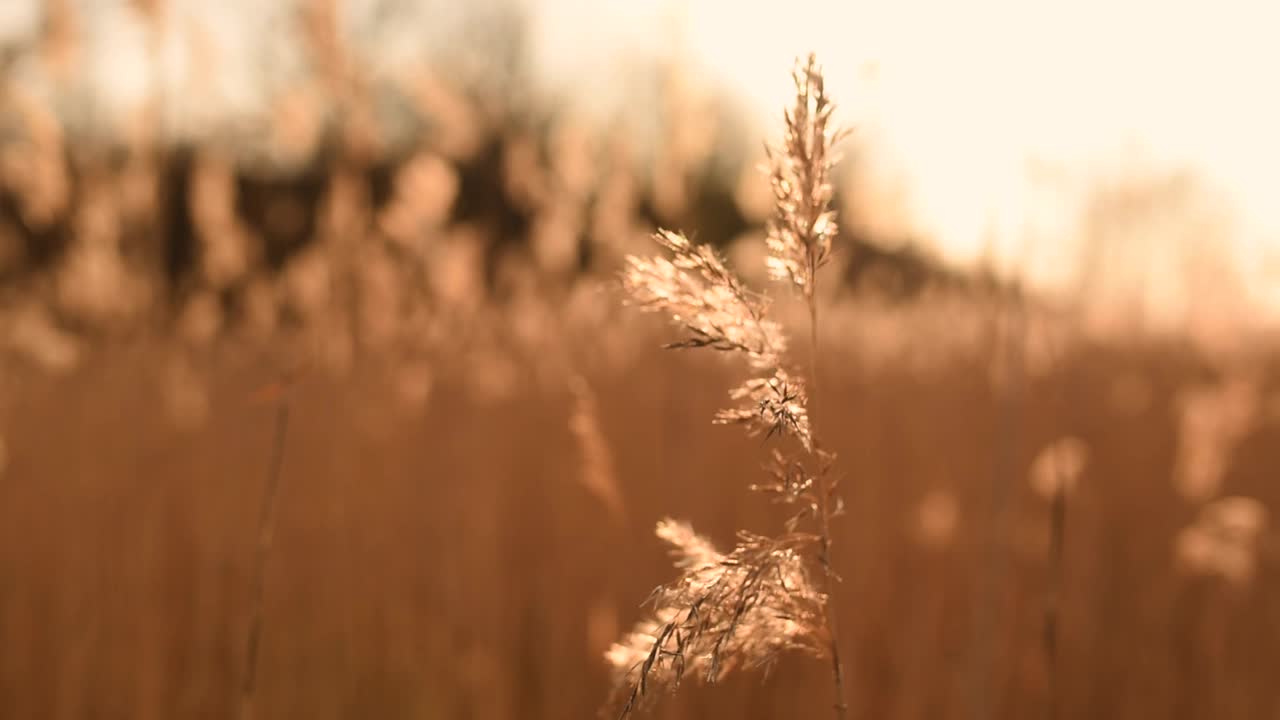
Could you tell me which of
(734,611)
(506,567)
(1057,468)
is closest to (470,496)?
(506,567)

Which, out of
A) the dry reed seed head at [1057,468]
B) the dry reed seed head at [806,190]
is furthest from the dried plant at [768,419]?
the dry reed seed head at [1057,468]

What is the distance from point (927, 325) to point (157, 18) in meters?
4.99

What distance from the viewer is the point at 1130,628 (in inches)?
82.3

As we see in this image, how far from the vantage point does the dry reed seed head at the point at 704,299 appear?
41 cm

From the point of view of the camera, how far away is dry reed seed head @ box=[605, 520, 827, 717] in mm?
395

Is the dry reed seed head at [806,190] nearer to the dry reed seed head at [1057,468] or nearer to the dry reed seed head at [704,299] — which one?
the dry reed seed head at [704,299]

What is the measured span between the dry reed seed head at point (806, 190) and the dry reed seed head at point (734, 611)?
0.11m

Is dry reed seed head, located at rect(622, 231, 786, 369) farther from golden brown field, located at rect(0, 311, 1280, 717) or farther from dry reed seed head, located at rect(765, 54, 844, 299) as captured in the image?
golden brown field, located at rect(0, 311, 1280, 717)

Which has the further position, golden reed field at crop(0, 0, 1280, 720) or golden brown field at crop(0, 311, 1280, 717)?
golden brown field at crop(0, 311, 1280, 717)

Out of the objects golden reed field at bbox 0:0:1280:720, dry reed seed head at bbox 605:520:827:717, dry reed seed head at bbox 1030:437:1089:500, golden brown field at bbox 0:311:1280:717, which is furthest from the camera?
golden brown field at bbox 0:311:1280:717

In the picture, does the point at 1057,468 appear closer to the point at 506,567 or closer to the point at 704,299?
the point at 704,299

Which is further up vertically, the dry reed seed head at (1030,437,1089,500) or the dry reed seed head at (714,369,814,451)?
the dry reed seed head at (714,369,814,451)

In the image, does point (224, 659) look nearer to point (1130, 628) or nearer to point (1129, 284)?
point (1130, 628)

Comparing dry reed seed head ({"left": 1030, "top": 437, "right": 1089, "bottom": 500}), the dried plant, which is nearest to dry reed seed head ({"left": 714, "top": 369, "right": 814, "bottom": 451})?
the dried plant
